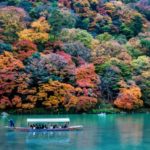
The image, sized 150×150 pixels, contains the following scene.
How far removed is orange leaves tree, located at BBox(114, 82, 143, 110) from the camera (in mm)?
74812

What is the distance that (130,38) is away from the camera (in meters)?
99.4

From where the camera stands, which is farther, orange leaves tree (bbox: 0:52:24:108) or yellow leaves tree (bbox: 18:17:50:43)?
yellow leaves tree (bbox: 18:17:50:43)

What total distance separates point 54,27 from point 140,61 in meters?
16.9

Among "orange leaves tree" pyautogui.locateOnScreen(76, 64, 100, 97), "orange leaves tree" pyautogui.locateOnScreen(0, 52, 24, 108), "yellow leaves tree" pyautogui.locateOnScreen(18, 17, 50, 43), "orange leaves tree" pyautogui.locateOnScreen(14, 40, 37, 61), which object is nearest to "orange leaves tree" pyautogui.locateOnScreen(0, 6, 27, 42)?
"yellow leaves tree" pyautogui.locateOnScreen(18, 17, 50, 43)

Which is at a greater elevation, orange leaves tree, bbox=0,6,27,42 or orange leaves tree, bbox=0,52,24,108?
orange leaves tree, bbox=0,6,27,42

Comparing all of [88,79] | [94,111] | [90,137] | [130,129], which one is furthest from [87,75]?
[90,137]

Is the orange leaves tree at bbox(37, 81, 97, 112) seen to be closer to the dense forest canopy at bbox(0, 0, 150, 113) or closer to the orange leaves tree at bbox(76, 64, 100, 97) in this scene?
the dense forest canopy at bbox(0, 0, 150, 113)

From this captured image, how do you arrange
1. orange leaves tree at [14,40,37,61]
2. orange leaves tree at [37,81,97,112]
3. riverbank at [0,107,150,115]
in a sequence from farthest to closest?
orange leaves tree at [14,40,37,61], orange leaves tree at [37,81,97,112], riverbank at [0,107,150,115]

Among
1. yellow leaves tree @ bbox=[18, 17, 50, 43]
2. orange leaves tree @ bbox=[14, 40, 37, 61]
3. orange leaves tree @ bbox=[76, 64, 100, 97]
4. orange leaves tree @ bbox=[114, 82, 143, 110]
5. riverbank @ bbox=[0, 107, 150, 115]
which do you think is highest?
yellow leaves tree @ bbox=[18, 17, 50, 43]

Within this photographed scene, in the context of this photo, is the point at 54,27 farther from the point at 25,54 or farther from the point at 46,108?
the point at 46,108

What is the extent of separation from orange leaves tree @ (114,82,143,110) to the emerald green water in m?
10.9

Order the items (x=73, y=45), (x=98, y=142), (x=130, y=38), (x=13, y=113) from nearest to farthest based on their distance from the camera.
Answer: (x=98, y=142), (x=13, y=113), (x=73, y=45), (x=130, y=38)

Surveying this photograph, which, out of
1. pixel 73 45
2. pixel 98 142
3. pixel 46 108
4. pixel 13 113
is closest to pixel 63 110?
pixel 46 108

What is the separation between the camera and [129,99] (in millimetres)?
74875
